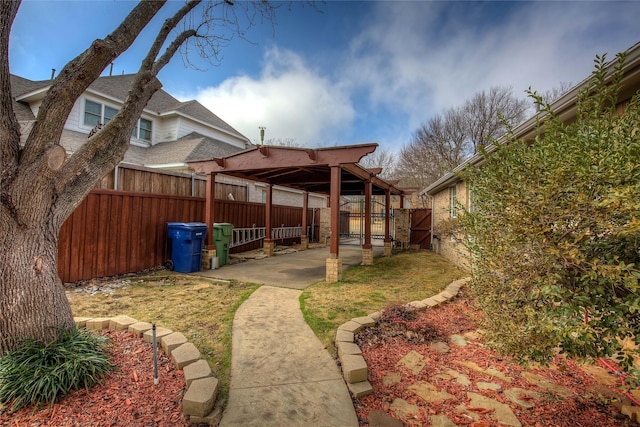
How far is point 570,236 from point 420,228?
11732 millimetres

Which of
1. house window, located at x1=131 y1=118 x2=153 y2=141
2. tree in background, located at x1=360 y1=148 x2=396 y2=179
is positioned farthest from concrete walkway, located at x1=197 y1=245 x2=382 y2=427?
tree in background, located at x1=360 y1=148 x2=396 y2=179

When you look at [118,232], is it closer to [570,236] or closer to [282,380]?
[282,380]

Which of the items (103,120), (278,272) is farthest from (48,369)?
(103,120)

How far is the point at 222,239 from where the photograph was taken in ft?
26.4

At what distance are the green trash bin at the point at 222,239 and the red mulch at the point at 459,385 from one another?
562 centimetres

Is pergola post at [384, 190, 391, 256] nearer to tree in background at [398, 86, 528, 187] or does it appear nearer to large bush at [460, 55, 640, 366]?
large bush at [460, 55, 640, 366]

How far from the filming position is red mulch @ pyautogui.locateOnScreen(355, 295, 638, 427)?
2.09 m

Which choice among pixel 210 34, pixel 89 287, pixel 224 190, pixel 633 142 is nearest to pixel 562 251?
pixel 633 142

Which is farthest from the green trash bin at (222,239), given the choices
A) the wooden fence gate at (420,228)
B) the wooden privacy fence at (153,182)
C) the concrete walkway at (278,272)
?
the wooden fence gate at (420,228)

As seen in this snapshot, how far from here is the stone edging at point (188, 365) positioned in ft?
6.51

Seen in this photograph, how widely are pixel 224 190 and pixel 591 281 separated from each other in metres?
9.86

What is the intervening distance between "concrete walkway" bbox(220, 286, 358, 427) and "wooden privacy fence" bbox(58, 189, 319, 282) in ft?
12.6

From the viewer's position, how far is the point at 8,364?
6.98 feet

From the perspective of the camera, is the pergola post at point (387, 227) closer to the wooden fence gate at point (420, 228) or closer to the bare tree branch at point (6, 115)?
the wooden fence gate at point (420, 228)
